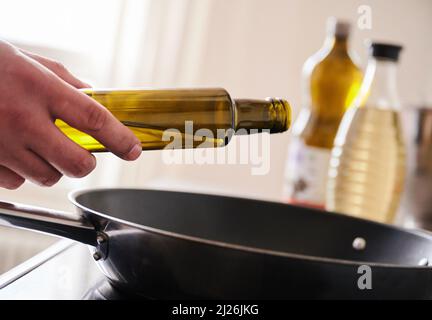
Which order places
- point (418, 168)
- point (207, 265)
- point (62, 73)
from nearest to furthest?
point (207, 265), point (62, 73), point (418, 168)

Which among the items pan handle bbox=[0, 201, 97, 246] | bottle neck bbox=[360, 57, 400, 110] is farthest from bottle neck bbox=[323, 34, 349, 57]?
pan handle bbox=[0, 201, 97, 246]

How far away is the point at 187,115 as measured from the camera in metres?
0.59

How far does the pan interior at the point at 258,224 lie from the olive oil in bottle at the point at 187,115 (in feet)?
0.26

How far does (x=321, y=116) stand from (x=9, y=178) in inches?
27.9

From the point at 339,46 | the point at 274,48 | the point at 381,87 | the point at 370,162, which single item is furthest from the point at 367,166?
the point at 274,48

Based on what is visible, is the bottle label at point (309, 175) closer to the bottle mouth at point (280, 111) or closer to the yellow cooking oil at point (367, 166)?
the yellow cooking oil at point (367, 166)

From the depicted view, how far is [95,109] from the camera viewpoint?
0.50m

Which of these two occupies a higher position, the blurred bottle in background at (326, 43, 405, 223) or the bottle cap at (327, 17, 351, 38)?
the bottle cap at (327, 17, 351, 38)

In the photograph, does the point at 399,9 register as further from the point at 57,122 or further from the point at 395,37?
the point at 57,122

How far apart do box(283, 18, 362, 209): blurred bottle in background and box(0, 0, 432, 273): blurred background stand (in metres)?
0.60

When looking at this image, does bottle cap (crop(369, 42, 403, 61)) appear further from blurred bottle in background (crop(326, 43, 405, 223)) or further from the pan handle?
the pan handle

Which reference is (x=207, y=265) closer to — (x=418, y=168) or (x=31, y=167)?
(x=31, y=167)

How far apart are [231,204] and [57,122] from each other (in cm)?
20

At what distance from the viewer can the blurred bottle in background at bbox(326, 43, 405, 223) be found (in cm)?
102
